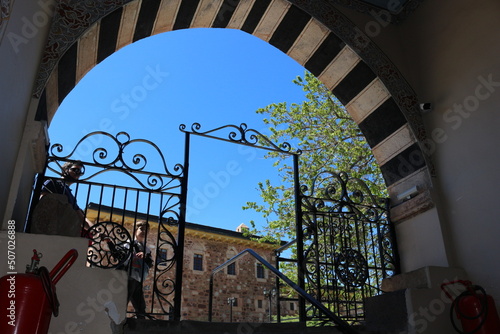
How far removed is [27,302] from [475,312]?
2900 mm

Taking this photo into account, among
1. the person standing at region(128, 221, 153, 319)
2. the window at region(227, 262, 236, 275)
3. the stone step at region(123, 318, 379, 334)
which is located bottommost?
the stone step at region(123, 318, 379, 334)

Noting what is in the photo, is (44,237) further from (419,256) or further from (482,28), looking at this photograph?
(482,28)

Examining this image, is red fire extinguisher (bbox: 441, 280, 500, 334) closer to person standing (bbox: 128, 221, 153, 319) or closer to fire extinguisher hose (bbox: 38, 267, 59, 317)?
person standing (bbox: 128, 221, 153, 319)

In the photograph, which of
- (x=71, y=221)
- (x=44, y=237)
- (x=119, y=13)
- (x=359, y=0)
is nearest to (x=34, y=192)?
(x=71, y=221)

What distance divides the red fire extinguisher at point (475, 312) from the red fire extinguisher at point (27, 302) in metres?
2.72

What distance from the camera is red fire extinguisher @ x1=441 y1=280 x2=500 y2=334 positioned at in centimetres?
309

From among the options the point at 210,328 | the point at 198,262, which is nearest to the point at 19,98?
the point at 210,328

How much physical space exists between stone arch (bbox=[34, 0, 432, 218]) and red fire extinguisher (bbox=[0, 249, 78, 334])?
2501 mm

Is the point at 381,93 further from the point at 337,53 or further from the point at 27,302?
the point at 27,302

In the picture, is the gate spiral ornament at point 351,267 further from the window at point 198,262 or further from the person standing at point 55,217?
the window at point 198,262

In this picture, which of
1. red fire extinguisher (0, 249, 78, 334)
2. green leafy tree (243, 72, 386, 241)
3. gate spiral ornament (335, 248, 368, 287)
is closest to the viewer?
red fire extinguisher (0, 249, 78, 334)

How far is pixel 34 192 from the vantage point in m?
3.24

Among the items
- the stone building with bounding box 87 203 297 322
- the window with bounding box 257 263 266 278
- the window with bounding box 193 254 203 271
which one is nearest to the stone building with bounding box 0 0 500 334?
the stone building with bounding box 87 203 297 322

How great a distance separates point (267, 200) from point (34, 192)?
6.61m
